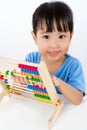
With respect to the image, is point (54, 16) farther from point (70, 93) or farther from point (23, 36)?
point (23, 36)

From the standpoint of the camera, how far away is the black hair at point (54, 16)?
0.88m

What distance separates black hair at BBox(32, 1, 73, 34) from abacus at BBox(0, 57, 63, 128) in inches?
7.5

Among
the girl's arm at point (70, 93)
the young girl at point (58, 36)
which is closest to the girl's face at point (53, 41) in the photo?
the young girl at point (58, 36)

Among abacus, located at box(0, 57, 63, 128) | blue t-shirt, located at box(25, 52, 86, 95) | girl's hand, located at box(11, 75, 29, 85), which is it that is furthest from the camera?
blue t-shirt, located at box(25, 52, 86, 95)

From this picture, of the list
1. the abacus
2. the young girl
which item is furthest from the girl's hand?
the young girl

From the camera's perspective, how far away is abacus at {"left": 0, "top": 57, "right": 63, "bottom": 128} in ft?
2.28

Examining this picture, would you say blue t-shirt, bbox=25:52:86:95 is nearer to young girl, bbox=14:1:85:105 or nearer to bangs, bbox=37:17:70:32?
young girl, bbox=14:1:85:105

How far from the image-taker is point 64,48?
92cm

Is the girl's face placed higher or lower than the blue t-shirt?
higher

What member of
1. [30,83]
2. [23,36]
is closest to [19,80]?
[30,83]

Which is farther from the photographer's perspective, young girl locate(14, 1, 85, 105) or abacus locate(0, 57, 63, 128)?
young girl locate(14, 1, 85, 105)

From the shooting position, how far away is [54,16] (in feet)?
2.92

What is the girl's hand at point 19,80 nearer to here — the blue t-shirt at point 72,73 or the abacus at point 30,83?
the abacus at point 30,83

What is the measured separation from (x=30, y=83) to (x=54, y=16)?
0.24 metres
